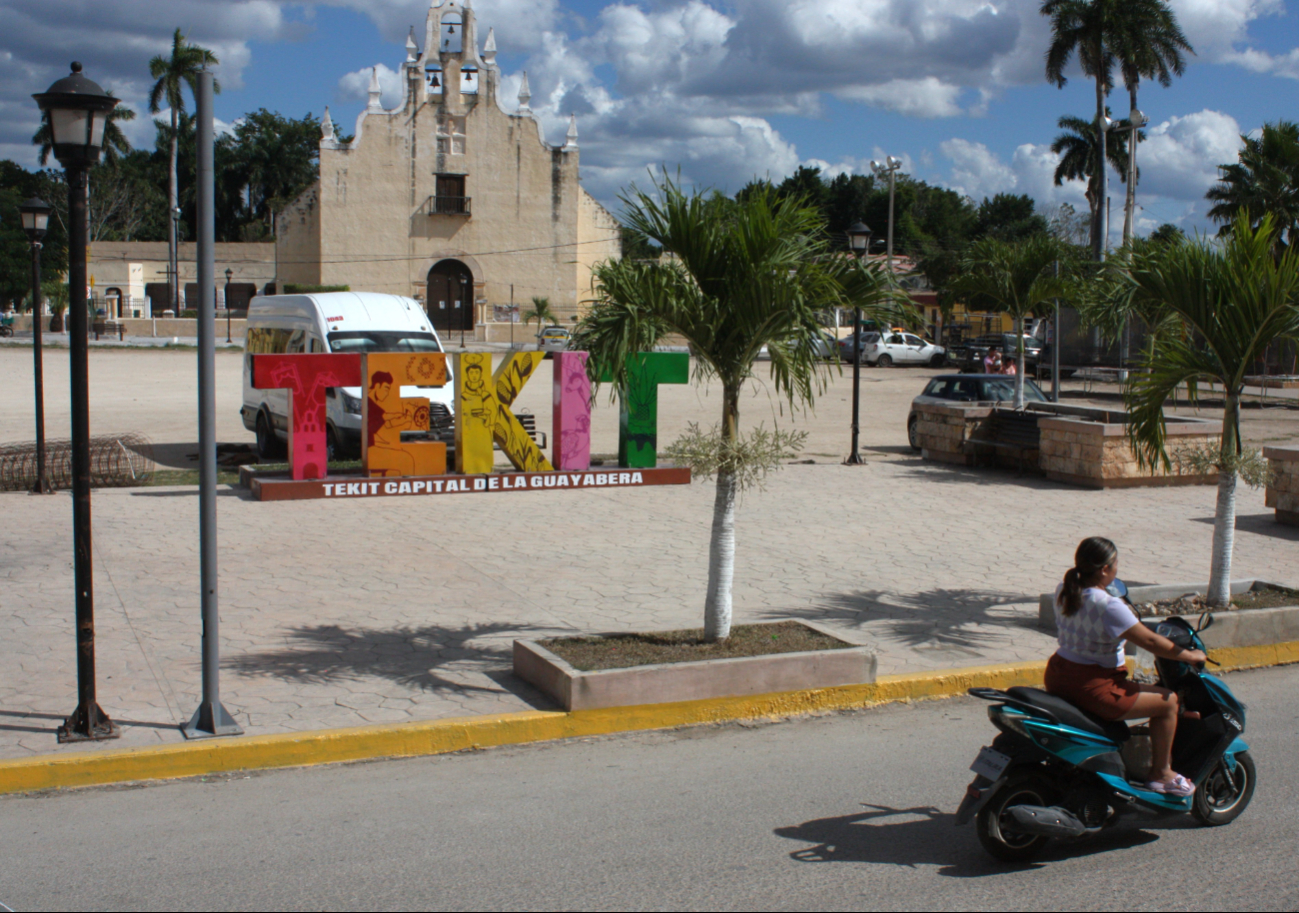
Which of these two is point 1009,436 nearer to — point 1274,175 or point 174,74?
point 1274,175

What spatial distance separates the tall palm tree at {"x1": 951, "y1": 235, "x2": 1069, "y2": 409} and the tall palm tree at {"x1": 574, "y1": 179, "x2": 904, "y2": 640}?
38.1 ft

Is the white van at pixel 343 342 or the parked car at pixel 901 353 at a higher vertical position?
the parked car at pixel 901 353

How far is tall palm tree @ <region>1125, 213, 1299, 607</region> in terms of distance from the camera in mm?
8242

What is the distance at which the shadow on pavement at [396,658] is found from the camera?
730 centimetres

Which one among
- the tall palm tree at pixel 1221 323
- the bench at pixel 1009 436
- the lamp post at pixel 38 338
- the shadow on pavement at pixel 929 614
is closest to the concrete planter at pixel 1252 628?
the tall palm tree at pixel 1221 323

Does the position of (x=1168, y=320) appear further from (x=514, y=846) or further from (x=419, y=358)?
(x=419, y=358)

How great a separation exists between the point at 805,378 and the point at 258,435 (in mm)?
13712

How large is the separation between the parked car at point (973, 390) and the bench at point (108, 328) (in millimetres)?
42724

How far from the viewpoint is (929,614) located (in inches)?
360

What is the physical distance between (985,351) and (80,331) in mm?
39948

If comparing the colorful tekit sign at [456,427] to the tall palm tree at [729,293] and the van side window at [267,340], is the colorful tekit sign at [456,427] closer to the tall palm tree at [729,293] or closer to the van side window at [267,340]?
the van side window at [267,340]

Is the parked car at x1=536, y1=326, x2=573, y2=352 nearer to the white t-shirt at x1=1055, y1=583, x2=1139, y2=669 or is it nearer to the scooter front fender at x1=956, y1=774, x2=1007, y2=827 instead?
the white t-shirt at x1=1055, y1=583, x2=1139, y2=669

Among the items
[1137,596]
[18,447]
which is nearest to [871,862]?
[1137,596]

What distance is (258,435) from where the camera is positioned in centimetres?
1878
